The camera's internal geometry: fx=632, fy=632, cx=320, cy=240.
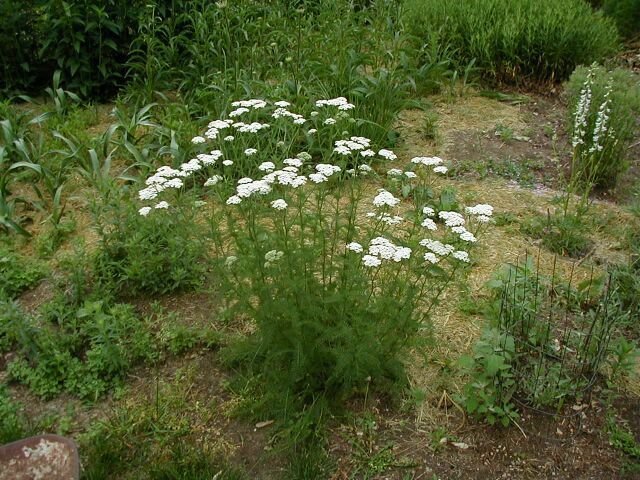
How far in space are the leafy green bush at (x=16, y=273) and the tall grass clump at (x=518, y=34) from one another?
3.96 meters

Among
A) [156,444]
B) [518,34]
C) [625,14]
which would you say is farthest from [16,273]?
[625,14]

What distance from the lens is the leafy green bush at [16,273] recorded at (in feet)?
11.6

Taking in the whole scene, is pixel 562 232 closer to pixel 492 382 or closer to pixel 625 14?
pixel 492 382

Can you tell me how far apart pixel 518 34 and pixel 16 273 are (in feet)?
14.9

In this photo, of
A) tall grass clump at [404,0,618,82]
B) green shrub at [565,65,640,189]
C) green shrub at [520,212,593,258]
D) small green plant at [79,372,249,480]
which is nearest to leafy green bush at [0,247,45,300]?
small green plant at [79,372,249,480]

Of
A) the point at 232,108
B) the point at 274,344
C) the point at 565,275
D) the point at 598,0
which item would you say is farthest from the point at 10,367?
the point at 598,0

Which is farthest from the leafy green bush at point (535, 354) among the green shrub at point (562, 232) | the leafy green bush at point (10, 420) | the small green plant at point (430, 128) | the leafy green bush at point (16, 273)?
the leafy green bush at point (16, 273)

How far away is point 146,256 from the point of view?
137 inches

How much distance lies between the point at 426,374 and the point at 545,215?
1726 mm

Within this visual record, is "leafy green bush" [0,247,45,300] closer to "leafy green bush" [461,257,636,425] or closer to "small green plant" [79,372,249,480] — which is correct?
"small green plant" [79,372,249,480]

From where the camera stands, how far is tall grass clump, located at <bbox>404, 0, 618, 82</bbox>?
566cm

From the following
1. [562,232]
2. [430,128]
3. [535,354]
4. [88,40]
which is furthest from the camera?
[88,40]

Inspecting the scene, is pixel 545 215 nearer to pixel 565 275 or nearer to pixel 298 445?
pixel 565 275

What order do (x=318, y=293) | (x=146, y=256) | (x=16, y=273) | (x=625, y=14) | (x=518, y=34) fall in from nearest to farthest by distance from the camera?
(x=318, y=293) → (x=146, y=256) → (x=16, y=273) → (x=518, y=34) → (x=625, y=14)
